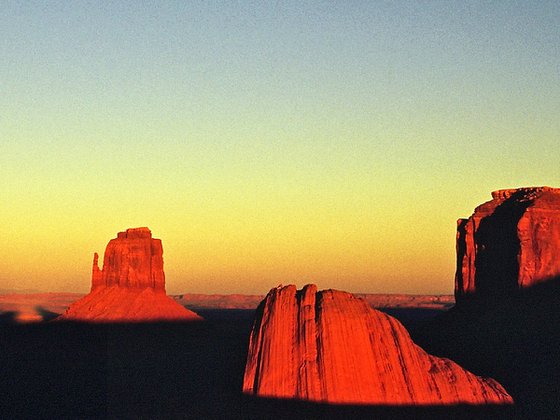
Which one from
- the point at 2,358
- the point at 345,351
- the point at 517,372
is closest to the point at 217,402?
the point at 345,351

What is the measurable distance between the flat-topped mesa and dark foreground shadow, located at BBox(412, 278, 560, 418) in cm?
6923

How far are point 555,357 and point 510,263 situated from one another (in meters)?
25.3

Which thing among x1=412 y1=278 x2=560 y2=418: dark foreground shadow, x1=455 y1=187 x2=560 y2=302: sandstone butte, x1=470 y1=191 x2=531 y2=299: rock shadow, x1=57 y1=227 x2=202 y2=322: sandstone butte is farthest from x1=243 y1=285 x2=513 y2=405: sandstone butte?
x1=57 y1=227 x2=202 y2=322: sandstone butte

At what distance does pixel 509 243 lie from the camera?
115 metres

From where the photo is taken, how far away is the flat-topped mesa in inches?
6895

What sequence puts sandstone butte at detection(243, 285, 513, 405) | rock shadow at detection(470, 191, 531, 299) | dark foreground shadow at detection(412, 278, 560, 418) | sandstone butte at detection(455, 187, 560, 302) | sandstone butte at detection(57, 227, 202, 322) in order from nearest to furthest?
sandstone butte at detection(243, 285, 513, 405) < dark foreground shadow at detection(412, 278, 560, 418) < sandstone butte at detection(455, 187, 560, 302) < rock shadow at detection(470, 191, 531, 299) < sandstone butte at detection(57, 227, 202, 322)

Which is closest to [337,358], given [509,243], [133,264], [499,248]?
[509,243]

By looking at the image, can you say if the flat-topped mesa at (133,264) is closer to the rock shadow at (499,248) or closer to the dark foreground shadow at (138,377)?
the dark foreground shadow at (138,377)

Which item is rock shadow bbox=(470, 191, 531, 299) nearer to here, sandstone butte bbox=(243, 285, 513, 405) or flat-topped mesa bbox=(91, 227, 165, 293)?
sandstone butte bbox=(243, 285, 513, 405)

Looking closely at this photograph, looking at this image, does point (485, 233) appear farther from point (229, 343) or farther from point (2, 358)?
point (2, 358)

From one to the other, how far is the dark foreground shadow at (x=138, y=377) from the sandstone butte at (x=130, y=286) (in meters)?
3.69

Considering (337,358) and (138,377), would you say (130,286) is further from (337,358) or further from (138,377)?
(337,358)

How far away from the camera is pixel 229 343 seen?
149875 mm

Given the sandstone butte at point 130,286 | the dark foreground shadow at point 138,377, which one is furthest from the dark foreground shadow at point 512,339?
the sandstone butte at point 130,286
